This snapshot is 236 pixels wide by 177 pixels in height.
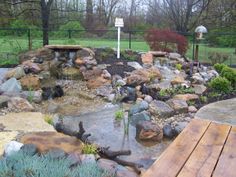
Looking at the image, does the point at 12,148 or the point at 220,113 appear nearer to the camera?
the point at 12,148

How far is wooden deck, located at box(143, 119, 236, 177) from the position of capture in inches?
81.1

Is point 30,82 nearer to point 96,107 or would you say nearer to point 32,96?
point 32,96

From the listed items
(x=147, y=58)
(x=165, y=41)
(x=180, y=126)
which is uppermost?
(x=165, y=41)

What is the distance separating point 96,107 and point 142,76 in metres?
1.33

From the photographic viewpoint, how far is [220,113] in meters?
3.96

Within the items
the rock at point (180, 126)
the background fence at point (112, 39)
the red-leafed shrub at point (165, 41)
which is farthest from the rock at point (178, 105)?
the background fence at point (112, 39)

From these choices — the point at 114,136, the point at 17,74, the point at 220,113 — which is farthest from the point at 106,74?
the point at 220,113

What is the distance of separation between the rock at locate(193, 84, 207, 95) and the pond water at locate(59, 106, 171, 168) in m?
1.60

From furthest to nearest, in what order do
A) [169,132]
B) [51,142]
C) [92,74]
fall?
[92,74] < [169,132] < [51,142]

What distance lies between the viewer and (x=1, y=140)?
10.8ft

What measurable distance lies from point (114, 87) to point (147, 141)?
2.27 meters

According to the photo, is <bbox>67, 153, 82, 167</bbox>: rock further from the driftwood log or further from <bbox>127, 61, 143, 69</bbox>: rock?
<bbox>127, 61, 143, 69</bbox>: rock

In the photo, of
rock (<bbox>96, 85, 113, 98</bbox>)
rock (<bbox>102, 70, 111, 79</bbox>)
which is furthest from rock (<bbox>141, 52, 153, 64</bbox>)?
rock (<bbox>96, 85, 113, 98</bbox>)

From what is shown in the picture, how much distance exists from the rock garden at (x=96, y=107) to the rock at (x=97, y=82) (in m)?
0.02
